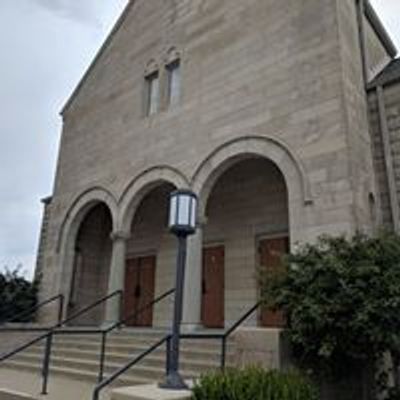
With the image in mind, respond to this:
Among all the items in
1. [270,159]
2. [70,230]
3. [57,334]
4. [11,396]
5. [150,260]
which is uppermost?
[270,159]

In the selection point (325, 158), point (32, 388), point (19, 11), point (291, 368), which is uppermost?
point (19, 11)

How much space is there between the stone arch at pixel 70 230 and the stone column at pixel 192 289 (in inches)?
160

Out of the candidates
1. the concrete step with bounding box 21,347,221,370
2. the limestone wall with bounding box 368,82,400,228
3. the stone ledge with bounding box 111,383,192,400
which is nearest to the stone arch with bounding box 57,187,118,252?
the concrete step with bounding box 21,347,221,370

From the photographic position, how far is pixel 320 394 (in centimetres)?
609

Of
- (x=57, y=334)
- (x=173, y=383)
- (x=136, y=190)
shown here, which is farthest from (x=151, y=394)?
(x=136, y=190)

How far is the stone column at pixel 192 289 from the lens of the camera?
30.2 feet

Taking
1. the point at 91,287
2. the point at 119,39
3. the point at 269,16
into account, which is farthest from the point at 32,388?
the point at 119,39

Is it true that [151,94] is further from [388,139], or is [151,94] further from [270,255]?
[388,139]

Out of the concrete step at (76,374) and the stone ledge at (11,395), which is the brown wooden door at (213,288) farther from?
the stone ledge at (11,395)

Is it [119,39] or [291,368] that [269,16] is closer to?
[119,39]

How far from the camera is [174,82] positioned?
12.1 meters

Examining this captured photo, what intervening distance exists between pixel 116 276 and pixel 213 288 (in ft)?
7.55

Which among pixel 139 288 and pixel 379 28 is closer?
pixel 379 28

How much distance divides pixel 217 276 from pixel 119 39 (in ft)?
25.5
